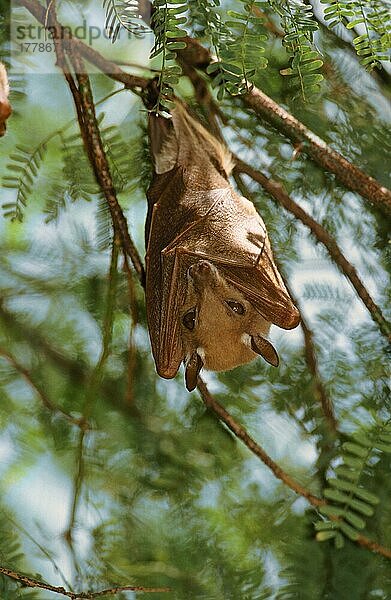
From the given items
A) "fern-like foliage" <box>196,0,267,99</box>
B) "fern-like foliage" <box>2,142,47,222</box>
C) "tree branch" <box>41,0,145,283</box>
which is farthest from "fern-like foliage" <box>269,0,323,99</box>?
"fern-like foliage" <box>2,142,47,222</box>

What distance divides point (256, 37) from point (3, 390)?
841 mm

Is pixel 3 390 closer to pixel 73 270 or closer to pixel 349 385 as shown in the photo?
pixel 73 270

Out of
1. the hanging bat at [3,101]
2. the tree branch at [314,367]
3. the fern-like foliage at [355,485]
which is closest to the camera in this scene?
the hanging bat at [3,101]

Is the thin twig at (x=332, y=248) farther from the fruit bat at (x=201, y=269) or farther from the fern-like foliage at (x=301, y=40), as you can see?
the fern-like foliage at (x=301, y=40)

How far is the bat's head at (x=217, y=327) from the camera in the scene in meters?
1.06

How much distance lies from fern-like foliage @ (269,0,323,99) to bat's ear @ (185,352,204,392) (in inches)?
15.8

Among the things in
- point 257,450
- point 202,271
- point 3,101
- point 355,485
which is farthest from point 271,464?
point 3,101

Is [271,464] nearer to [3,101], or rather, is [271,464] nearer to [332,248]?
[332,248]

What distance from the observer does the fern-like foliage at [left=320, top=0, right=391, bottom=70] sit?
0.81 m

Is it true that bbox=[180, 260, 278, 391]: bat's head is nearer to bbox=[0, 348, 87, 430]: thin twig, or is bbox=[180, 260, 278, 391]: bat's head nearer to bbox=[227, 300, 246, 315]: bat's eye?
bbox=[227, 300, 246, 315]: bat's eye

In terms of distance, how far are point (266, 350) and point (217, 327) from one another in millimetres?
80

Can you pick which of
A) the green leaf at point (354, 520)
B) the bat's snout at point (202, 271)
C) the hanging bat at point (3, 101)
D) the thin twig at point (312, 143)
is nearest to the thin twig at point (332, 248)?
the thin twig at point (312, 143)

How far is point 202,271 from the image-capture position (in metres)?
1.05

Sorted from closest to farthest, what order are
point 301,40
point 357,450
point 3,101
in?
point 3,101, point 301,40, point 357,450
